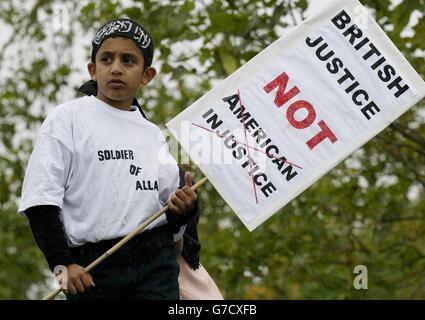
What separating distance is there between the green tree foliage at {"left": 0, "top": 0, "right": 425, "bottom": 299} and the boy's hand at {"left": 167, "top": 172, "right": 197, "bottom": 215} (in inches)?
94.0

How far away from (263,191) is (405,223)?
21.1 feet

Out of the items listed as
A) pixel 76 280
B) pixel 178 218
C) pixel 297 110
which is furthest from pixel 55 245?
pixel 297 110

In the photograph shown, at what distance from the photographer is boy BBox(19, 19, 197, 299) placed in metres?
3.97

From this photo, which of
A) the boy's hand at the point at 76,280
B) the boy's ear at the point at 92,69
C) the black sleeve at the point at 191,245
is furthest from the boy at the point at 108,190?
the black sleeve at the point at 191,245

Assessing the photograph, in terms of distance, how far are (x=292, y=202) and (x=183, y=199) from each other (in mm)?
4743

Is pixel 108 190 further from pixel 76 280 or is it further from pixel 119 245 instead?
pixel 76 280

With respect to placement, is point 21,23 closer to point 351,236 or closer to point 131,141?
point 351,236

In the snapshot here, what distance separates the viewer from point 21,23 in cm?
Answer: 1201

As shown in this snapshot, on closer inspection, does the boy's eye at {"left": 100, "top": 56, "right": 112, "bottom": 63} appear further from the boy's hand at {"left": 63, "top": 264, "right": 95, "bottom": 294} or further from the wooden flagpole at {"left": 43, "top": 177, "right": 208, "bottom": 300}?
the boy's hand at {"left": 63, "top": 264, "right": 95, "bottom": 294}

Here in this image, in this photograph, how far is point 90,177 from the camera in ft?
13.3

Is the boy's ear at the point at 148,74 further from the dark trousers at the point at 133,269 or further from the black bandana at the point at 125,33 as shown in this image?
the dark trousers at the point at 133,269

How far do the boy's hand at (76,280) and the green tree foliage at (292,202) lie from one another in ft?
9.13

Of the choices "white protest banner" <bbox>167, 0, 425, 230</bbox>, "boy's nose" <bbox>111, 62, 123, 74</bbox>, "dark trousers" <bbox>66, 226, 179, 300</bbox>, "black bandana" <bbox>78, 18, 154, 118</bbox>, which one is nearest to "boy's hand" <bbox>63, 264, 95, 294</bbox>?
"dark trousers" <bbox>66, 226, 179, 300</bbox>

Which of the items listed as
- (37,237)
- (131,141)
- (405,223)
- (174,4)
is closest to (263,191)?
(131,141)
